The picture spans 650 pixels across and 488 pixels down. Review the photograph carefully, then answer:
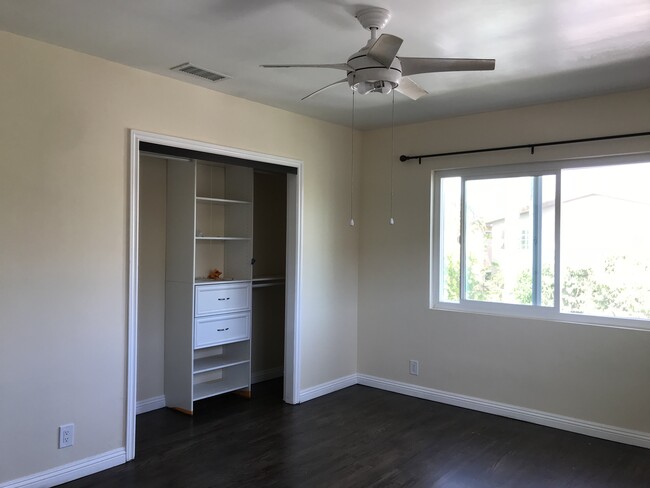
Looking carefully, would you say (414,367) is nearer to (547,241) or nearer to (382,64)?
(547,241)

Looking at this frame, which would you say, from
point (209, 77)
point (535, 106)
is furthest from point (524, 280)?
point (209, 77)

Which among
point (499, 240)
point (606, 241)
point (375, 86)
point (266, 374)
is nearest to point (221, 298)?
point (266, 374)

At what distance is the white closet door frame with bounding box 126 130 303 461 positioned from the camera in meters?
3.34

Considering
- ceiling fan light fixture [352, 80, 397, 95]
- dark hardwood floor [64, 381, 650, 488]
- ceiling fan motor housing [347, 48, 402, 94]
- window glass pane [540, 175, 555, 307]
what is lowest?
dark hardwood floor [64, 381, 650, 488]

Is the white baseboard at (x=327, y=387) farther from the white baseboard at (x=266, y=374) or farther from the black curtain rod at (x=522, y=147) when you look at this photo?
the black curtain rod at (x=522, y=147)

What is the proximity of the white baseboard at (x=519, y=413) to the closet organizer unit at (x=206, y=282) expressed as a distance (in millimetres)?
1391

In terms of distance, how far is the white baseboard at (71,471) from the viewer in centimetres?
287

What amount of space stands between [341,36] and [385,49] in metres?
0.62

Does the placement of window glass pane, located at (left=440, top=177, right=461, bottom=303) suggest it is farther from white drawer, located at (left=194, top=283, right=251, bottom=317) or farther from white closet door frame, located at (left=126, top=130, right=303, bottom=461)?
white drawer, located at (left=194, top=283, right=251, bottom=317)

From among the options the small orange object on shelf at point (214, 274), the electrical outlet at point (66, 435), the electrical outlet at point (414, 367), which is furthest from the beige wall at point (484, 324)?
the electrical outlet at point (66, 435)

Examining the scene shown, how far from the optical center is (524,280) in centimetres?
427

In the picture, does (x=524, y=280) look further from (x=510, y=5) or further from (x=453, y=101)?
(x=510, y=5)

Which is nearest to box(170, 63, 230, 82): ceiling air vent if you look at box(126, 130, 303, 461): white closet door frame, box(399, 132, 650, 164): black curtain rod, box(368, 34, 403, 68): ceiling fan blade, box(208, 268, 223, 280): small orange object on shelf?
box(126, 130, 303, 461): white closet door frame

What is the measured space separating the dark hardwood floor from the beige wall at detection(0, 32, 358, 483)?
1.55 feet
